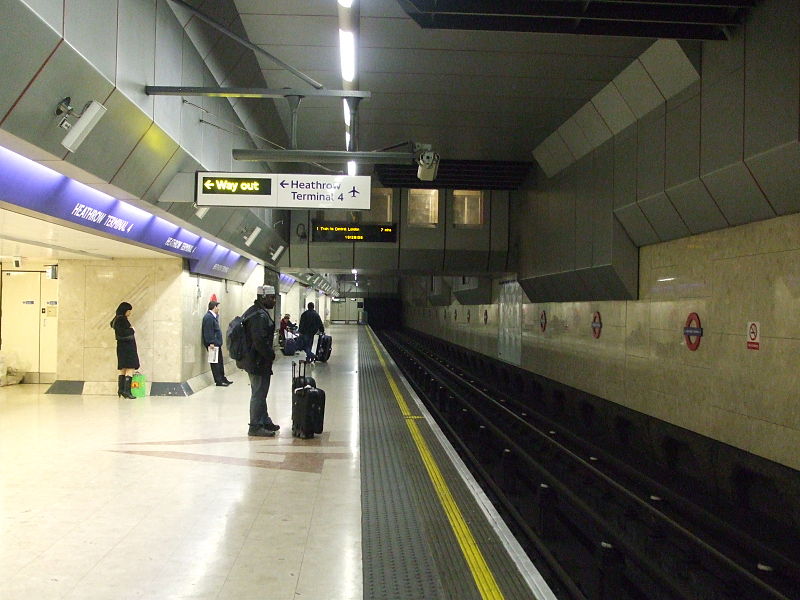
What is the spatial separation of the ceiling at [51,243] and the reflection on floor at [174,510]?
7.19ft

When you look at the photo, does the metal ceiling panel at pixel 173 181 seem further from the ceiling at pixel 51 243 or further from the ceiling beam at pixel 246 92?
the ceiling at pixel 51 243

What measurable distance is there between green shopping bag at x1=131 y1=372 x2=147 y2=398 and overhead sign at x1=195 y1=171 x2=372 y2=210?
484cm

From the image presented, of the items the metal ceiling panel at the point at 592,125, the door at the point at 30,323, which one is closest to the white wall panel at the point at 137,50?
the metal ceiling panel at the point at 592,125

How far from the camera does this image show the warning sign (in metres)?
6.36

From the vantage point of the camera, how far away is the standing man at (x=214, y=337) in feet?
39.9

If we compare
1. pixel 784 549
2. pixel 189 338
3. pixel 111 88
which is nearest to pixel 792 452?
pixel 784 549

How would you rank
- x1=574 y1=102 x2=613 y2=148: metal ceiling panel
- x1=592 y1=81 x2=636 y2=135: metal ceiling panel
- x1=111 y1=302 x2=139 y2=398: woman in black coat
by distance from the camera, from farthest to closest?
x1=111 y1=302 x2=139 y2=398: woman in black coat, x1=574 y1=102 x2=613 y2=148: metal ceiling panel, x1=592 y1=81 x2=636 y2=135: metal ceiling panel

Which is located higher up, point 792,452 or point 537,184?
point 537,184

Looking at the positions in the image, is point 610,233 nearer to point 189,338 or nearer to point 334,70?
point 334,70

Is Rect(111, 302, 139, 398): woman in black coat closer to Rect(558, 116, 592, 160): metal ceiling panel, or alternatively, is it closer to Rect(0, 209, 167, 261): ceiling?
Rect(0, 209, 167, 261): ceiling

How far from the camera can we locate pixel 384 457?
21.1ft

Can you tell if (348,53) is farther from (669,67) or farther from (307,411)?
(307,411)

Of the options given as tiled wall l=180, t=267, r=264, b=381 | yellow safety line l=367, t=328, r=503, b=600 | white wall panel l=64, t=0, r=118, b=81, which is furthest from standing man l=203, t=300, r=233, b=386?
white wall panel l=64, t=0, r=118, b=81

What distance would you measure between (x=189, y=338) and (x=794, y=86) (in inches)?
365
